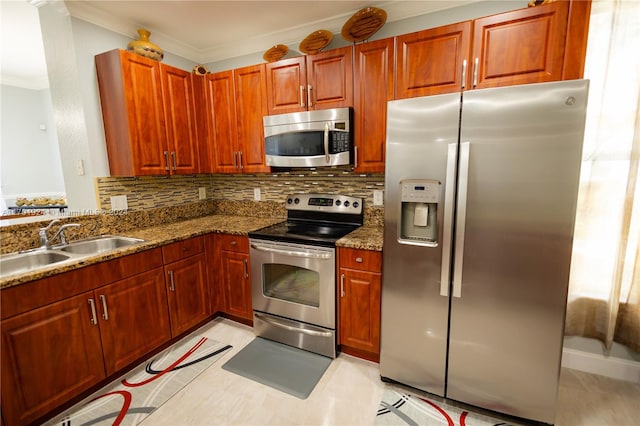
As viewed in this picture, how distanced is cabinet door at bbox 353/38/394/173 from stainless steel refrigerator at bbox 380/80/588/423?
445mm

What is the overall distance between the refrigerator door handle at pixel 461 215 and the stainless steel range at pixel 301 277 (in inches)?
30.6

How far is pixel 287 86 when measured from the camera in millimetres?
2293

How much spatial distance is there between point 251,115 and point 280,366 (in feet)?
6.81

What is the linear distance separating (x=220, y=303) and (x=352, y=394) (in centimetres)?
143

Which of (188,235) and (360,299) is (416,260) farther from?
(188,235)

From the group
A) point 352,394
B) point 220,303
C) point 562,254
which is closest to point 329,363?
point 352,394

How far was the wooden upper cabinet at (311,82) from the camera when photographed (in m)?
2.08

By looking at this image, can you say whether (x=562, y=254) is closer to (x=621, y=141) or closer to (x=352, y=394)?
(x=621, y=141)

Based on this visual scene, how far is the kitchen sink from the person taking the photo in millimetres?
1708

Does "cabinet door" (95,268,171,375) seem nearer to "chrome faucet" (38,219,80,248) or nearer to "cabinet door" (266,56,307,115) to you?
"chrome faucet" (38,219,80,248)

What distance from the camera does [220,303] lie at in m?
2.57

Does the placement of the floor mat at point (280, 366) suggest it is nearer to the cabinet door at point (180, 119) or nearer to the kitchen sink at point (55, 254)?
the kitchen sink at point (55, 254)

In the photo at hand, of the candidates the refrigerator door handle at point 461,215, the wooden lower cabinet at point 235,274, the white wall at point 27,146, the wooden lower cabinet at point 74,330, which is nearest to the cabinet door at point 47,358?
the wooden lower cabinet at point 74,330

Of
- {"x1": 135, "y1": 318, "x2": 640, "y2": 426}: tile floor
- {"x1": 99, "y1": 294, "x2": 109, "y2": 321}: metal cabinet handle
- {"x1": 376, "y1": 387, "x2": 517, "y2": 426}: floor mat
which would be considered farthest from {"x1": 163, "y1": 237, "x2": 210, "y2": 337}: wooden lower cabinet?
{"x1": 376, "y1": 387, "x2": 517, "y2": 426}: floor mat
